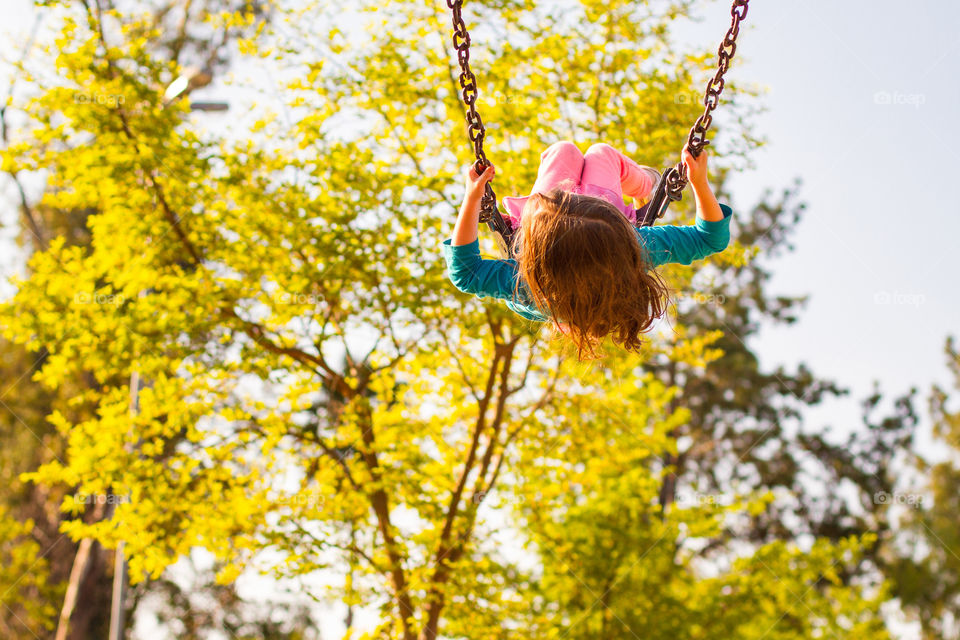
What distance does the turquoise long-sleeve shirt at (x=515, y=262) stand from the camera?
290cm

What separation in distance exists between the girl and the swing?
0.18ft

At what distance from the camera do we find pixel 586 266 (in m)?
2.52

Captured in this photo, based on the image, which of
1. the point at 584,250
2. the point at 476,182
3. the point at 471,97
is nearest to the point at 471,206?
the point at 476,182

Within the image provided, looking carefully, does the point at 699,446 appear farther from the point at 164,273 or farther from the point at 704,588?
the point at 164,273

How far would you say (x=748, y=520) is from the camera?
18141 millimetres

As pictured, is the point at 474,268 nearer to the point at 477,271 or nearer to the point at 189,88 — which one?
the point at 477,271

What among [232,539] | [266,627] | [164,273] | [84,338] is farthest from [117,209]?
[266,627]

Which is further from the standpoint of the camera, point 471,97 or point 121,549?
point 121,549

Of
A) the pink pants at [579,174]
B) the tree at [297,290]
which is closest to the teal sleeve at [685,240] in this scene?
the pink pants at [579,174]

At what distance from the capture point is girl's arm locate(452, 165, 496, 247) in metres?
2.77

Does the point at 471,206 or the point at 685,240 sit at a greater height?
the point at 685,240

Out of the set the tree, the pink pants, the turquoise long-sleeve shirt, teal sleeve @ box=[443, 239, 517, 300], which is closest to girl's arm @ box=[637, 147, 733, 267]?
the turquoise long-sleeve shirt

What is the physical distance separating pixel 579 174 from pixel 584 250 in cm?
66

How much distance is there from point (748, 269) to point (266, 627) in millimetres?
12184
